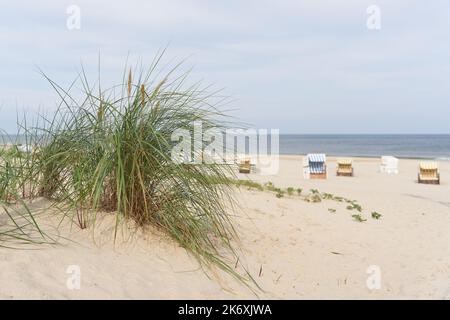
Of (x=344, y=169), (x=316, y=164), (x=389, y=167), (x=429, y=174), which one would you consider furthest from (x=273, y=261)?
(x=389, y=167)

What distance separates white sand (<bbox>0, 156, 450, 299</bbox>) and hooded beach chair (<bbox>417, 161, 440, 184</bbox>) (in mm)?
7870

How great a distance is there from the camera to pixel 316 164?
14922 mm

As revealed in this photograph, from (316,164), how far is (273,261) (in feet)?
35.9

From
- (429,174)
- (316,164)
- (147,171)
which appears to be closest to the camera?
(147,171)

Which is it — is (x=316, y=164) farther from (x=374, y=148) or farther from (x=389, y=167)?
(x=374, y=148)

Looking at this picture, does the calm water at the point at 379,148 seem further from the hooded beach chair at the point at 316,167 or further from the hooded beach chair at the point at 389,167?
the hooded beach chair at the point at 316,167

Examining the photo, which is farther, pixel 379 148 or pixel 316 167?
pixel 379 148

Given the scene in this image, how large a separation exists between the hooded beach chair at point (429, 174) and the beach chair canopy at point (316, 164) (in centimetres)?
295

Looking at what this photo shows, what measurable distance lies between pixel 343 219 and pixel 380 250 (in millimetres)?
1349

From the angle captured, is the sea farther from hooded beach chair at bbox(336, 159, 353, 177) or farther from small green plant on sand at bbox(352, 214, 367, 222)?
hooded beach chair at bbox(336, 159, 353, 177)

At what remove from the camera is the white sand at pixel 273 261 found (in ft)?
10.2

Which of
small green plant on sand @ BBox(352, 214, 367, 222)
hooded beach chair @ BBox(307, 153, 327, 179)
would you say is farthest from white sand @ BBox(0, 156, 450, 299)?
hooded beach chair @ BBox(307, 153, 327, 179)

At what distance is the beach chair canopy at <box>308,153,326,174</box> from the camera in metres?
14.8
